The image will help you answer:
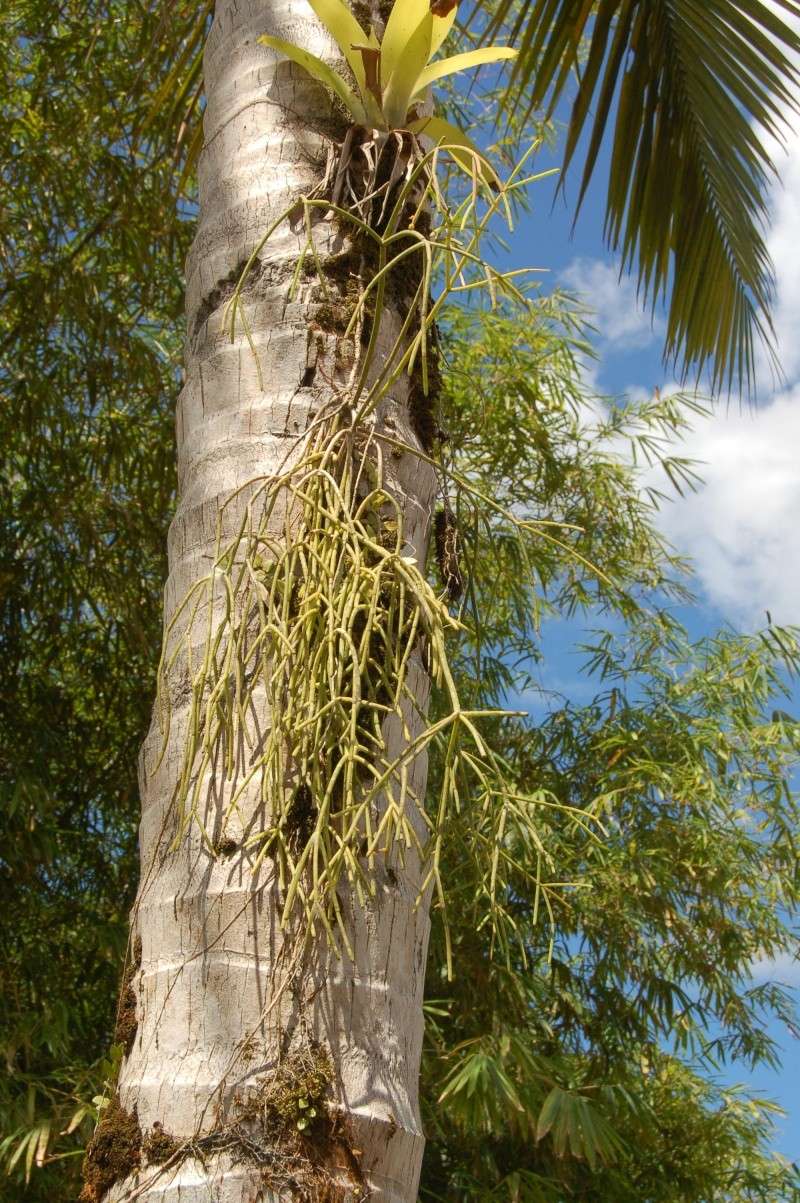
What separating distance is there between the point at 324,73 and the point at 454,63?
0.13m

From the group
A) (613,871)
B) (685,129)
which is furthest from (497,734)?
(685,129)

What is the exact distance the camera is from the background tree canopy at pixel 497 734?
113 inches

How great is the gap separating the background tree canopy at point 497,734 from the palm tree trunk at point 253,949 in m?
1.72

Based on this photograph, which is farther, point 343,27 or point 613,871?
point 613,871

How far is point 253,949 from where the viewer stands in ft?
2.74

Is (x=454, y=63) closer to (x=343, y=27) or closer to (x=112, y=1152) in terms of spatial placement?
(x=343, y=27)

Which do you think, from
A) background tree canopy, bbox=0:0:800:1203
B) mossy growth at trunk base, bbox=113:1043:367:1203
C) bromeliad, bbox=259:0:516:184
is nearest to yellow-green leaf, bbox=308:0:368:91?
bromeliad, bbox=259:0:516:184

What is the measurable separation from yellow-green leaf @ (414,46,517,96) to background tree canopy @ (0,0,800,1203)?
5.02ft

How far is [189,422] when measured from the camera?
1066mm

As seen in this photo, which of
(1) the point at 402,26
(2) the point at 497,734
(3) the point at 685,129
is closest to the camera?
(1) the point at 402,26

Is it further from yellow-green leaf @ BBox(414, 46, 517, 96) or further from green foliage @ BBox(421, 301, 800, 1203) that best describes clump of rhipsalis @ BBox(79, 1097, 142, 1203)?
green foliage @ BBox(421, 301, 800, 1203)

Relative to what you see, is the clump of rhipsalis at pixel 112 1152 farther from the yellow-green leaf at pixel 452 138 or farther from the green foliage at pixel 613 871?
the green foliage at pixel 613 871

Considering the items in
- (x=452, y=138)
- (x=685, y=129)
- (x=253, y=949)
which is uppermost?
(x=685, y=129)

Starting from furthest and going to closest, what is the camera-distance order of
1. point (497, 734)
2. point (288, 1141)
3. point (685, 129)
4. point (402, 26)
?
point (497, 734) → point (685, 129) → point (402, 26) → point (288, 1141)
